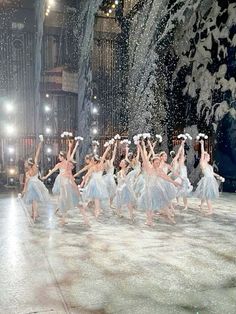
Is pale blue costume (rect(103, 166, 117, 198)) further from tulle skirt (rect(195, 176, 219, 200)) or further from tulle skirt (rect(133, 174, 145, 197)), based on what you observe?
tulle skirt (rect(195, 176, 219, 200))

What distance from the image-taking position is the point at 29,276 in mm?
5129

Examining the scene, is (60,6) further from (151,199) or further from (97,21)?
(151,199)

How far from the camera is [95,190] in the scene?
954cm

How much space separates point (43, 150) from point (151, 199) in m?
12.5

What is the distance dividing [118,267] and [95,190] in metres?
4.14

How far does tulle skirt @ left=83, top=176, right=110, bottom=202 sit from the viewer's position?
9.53 meters

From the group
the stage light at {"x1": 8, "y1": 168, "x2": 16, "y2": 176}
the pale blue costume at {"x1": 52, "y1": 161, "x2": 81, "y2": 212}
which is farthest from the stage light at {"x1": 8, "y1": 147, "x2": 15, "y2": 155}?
the pale blue costume at {"x1": 52, "y1": 161, "x2": 81, "y2": 212}

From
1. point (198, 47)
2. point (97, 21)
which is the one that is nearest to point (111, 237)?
point (198, 47)

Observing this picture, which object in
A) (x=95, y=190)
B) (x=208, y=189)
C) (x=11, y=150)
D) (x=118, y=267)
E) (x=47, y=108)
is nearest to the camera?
(x=118, y=267)

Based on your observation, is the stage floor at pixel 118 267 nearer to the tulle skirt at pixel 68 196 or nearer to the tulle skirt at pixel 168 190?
the tulle skirt at pixel 68 196

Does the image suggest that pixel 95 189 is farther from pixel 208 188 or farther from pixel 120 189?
pixel 208 188

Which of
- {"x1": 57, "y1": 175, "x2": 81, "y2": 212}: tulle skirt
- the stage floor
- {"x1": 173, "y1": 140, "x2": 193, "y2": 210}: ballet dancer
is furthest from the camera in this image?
{"x1": 173, "y1": 140, "x2": 193, "y2": 210}: ballet dancer

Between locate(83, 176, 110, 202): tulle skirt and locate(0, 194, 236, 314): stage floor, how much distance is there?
730 millimetres

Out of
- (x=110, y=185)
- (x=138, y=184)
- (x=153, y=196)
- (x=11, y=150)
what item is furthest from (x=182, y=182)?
(x=11, y=150)
